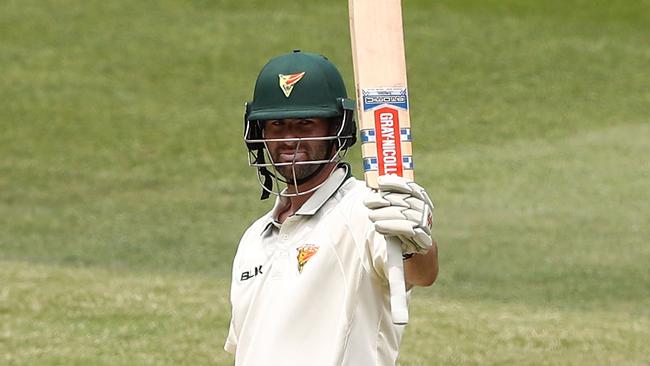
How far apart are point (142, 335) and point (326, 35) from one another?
742 inches

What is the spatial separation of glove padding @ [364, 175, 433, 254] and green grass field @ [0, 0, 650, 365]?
6.22 metres

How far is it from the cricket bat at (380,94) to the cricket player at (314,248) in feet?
0.38

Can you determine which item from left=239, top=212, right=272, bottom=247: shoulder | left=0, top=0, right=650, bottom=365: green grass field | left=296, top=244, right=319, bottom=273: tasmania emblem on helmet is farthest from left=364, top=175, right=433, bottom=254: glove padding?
left=0, top=0, right=650, bottom=365: green grass field

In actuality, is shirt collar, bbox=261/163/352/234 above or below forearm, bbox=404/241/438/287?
above

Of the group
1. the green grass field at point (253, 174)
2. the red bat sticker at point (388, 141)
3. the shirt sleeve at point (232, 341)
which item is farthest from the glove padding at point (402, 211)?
the green grass field at point (253, 174)

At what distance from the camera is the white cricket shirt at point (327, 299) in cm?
411

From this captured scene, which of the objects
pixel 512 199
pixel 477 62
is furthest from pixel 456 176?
pixel 477 62

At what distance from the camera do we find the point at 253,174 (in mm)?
20266

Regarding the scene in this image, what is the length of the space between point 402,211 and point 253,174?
16.6 m

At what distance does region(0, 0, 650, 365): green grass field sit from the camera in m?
11.1

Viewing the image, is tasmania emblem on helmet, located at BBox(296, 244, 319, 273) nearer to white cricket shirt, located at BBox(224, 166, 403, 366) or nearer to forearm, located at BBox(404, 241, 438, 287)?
white cricket shirt, located at BBox(224, 166, 403, 366)

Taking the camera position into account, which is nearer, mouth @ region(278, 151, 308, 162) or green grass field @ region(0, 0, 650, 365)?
mouth @ region(278, 151, 308, 162)

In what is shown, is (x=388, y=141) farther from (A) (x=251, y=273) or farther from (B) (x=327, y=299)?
(A) (x=251, y=273)

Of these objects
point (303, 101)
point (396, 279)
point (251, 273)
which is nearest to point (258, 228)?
point (251, 273)
